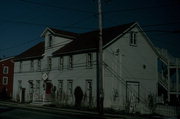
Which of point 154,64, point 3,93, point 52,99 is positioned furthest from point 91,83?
point 3,93

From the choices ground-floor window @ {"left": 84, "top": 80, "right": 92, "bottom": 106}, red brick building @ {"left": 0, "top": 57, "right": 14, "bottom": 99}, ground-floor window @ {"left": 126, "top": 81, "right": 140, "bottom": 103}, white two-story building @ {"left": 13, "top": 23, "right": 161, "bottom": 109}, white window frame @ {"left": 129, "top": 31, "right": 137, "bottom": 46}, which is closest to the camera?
white two-story building @ {"left": 13, "top": 23, "right": 161, "bottom": 109}

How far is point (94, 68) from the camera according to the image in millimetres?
29359

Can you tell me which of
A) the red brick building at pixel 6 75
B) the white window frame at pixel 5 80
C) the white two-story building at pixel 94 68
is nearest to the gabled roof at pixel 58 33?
the white two-story building at pixel 94 68

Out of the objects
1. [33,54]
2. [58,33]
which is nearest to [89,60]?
[58,33]

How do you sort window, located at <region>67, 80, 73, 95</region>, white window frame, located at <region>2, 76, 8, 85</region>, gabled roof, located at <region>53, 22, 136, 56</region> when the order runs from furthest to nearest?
white window frame, located at <region>2, 76, 8, 85</region>, window, located at <region>67, 80, 73, 95</region>, gabled roof, located at <region>53, 22, 136, 56</region>

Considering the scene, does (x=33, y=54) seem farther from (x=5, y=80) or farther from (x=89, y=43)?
(x=5, y=80)

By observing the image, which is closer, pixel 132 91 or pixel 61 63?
pixel 132 91

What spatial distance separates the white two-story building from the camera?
96.0ft

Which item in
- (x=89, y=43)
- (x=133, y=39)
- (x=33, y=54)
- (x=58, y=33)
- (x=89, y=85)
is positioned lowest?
(x=89, y=85)

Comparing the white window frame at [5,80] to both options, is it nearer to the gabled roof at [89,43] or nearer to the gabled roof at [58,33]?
the gabled roof at [58,33]

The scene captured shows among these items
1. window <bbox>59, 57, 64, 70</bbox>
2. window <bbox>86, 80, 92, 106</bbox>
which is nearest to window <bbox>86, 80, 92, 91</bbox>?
window <bbox>86, 80, 92, 106</bbox>

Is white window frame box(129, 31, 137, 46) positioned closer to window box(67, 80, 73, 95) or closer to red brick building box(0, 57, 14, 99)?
window box(67, 80, 73, 95)

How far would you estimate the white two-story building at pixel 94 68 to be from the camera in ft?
96.0

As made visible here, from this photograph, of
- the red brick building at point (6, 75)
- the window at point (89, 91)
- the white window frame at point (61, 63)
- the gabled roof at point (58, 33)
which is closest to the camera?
the window at point (89, 91)
